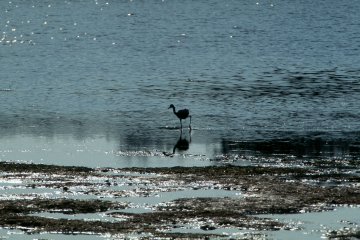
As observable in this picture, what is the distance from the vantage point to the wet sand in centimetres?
2786

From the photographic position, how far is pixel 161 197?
31328 mm

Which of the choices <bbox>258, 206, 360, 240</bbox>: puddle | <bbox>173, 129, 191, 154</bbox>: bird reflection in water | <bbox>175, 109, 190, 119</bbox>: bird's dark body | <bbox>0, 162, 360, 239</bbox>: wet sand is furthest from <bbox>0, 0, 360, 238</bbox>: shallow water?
<bbox>258, 206, 360, 240</bbox>: puddle

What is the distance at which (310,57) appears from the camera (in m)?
77.7

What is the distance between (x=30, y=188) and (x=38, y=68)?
4099 cm

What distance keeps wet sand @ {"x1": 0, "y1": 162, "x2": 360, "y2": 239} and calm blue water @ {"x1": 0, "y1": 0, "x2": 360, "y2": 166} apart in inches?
234

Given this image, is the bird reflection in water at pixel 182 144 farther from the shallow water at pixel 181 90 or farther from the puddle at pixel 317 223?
the puddle at pixel 317 223

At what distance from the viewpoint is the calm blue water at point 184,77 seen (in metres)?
46.8

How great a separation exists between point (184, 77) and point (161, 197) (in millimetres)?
35217

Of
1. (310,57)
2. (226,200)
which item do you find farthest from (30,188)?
(310,57)

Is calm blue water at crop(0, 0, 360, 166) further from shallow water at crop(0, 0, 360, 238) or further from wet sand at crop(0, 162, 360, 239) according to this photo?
wet sand at crop(0, 162, 360, 239)

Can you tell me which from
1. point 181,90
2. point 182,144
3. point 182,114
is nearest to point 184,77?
point 181,90

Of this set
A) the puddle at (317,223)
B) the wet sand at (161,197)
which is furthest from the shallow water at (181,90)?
the puddle at (317,223)

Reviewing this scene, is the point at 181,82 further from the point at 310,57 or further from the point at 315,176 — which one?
the point at 315,176

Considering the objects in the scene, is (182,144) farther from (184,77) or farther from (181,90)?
(184,77)
